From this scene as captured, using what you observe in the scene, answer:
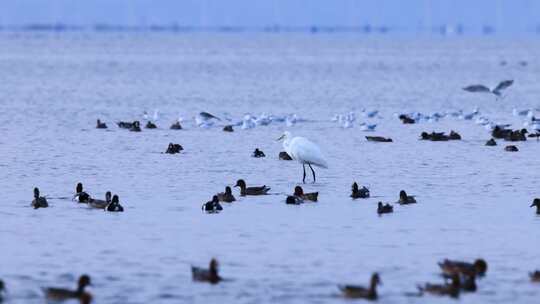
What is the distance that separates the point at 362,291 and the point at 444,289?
89cm

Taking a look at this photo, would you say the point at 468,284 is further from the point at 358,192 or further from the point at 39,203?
the point at 39,203

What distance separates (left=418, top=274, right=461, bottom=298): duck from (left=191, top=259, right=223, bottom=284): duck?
2.07 meters

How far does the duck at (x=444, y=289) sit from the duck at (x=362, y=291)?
567 mm

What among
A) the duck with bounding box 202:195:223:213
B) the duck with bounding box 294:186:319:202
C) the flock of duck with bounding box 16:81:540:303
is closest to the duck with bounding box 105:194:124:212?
the flock of duck with bounding box 16:81:540:303

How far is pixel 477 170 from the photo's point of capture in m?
26.4

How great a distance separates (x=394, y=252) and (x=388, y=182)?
7.08m

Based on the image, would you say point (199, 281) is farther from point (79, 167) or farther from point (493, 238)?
point (79, 167)

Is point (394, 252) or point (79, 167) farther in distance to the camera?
point (79, 167)

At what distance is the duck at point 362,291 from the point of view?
14.8 m

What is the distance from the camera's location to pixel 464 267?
15750 millimetres

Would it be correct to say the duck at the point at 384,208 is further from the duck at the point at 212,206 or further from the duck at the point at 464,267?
the duck at the point at 464,267

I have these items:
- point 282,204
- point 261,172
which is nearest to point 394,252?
point 282,204

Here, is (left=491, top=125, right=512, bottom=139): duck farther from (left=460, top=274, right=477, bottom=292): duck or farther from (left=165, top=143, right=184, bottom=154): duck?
(left=460, top=274, right=477, bottom=292): duck

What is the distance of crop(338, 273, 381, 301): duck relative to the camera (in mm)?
14820
